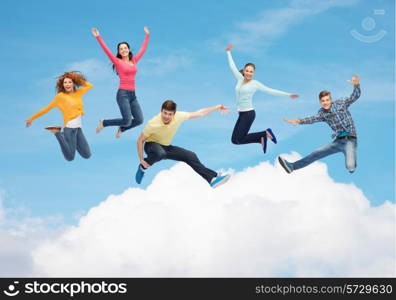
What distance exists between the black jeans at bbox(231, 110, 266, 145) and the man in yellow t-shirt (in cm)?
127

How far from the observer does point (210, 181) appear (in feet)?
44.4

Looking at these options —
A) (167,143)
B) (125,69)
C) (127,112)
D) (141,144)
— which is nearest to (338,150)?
(167,143)

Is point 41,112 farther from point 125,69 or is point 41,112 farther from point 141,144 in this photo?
point 141,144

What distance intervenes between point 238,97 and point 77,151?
14.3ft

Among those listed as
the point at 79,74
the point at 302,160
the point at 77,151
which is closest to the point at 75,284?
the point at 77,151

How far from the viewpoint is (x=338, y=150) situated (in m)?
13.8

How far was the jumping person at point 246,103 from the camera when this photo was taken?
1434 centimetres

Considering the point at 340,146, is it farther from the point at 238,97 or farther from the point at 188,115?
the point at 188,115

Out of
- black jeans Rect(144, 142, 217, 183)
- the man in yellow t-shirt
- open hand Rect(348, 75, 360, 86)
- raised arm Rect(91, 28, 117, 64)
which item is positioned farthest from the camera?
raised arm Rect(91, 28, 117, 64)

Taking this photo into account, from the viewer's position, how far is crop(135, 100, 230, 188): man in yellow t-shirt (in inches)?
510

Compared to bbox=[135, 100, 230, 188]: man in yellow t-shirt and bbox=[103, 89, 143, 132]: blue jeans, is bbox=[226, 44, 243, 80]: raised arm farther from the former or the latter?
bbox=[103, 89, 143, 132]: blue jeans

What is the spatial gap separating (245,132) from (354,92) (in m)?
2.92

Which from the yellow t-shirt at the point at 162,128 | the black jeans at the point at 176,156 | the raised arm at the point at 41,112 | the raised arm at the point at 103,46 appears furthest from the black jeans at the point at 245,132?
the raised arm at the point at 41,112

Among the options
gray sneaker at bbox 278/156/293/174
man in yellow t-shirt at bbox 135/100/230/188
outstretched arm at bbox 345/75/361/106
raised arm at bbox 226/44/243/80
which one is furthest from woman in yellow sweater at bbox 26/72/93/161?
outstretched arm at bbox 345/75/361/106
